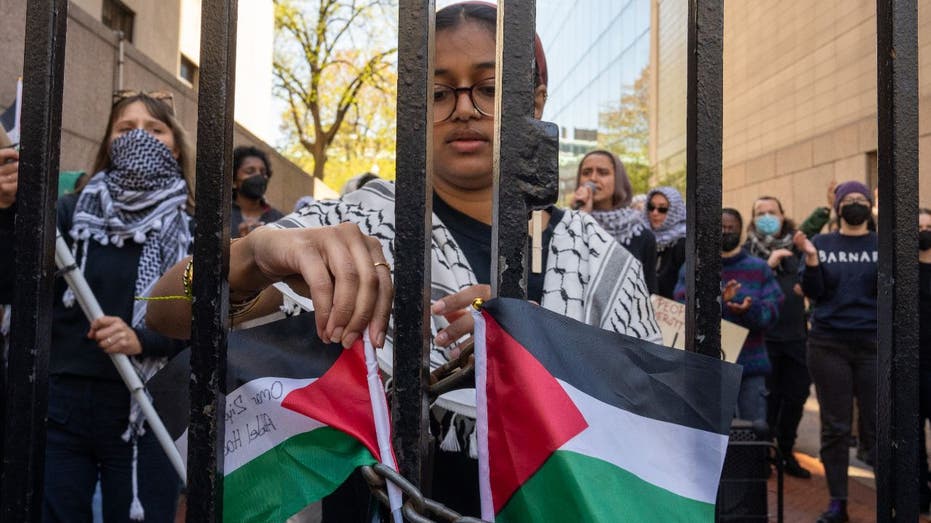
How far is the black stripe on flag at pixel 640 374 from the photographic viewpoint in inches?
41.4

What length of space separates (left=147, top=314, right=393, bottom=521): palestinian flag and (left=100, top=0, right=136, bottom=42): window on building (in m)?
10.3

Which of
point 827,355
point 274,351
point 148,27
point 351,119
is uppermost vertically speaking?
point 351,119

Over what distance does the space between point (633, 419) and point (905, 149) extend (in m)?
0.56

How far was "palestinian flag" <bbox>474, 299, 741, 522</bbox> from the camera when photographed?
39.5 inches

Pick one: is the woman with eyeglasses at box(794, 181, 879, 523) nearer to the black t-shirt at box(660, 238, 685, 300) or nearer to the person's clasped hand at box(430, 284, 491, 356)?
the black t-shirt at box(660, 238, 685, 300)

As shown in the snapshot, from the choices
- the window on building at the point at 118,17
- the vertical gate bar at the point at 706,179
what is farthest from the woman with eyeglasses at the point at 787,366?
the window on building at the point at 118,17

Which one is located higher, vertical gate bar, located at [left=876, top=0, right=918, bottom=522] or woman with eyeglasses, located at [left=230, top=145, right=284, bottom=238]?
woman with eyeglasses, located at [left=230, top=145, right=284, bottom=238]

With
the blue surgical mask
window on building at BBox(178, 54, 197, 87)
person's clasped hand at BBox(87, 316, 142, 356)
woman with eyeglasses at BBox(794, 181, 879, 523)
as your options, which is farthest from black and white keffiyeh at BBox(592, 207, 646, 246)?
window on building at BBox(178, 54, 197, 87)

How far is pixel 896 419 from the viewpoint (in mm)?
1153

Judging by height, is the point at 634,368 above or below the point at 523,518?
above

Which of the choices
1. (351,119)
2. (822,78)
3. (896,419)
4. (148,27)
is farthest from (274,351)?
(351,119)

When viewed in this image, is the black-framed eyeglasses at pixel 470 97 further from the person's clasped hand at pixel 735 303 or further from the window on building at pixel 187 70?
the window on building at pixel 187 70

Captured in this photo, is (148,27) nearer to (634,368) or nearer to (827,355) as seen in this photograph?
(827,355)

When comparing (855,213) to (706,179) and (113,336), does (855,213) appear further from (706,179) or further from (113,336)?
(706,179)
